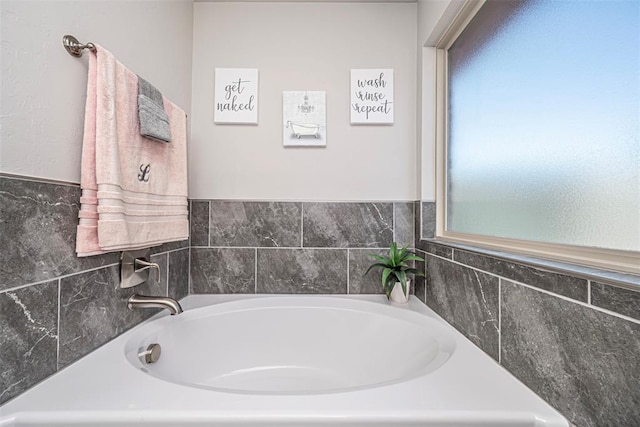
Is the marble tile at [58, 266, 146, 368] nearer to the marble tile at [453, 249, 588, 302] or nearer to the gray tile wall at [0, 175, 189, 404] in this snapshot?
the gray tile wall at [0, 175, 189, 404]

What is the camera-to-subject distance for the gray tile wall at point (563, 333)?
0.49 m

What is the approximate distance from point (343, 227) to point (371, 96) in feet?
2.53

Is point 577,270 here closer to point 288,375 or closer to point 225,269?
point 288,375

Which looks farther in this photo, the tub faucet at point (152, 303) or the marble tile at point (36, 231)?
the tub faucet at point (152, 303)

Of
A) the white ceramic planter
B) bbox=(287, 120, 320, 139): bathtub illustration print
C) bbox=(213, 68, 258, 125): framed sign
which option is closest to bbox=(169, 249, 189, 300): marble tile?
bbox=(213, 68, 258, 125): framed sign

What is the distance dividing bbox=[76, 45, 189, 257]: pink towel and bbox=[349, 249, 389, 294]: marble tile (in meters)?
0.96

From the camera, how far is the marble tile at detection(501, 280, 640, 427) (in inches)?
19.3

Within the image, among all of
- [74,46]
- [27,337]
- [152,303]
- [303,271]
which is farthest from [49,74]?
[303,271]

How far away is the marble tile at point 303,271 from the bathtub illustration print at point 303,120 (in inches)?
24.6

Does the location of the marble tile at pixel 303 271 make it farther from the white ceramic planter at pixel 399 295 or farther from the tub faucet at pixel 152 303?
the tub faucet at pixel 152 303

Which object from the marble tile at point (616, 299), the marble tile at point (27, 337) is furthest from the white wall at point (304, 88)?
the marble tile at point (616, 299)

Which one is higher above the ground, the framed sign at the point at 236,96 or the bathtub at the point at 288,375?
the framed sign at the point at 236,96

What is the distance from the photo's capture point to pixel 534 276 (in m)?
0.69

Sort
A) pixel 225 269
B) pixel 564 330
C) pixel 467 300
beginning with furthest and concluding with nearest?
pixel 225 269 → pixel 467 300 → pixel 564 330
